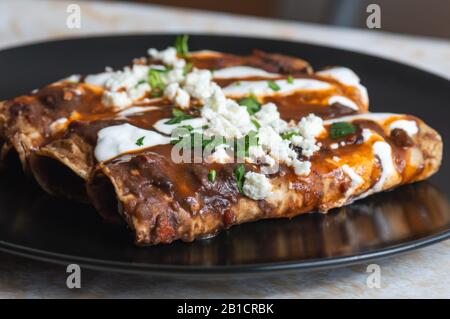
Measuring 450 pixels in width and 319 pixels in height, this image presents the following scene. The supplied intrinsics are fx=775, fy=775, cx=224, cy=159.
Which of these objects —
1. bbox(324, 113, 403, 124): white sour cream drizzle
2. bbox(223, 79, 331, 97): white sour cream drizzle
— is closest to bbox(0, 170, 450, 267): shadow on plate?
bbox(324, 113, 403, 124): white sour cream drizzle

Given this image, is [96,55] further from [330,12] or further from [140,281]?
[330,12]

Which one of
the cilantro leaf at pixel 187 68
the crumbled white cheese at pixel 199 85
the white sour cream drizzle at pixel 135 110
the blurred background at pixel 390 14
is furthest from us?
the blurred background at pixel 390 14

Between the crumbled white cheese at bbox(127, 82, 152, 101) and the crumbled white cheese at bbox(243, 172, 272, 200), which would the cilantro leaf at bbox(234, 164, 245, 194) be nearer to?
the crumbled white cheese at bbox(243, 172, 272, 200)

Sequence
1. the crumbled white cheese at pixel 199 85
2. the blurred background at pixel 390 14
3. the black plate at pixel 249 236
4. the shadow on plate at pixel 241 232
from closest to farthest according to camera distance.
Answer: the black plate at pixel 249 236
the shadow on plate at pixel 241 232
the crumbled white cheese at pixel 199 85
the blurred background at pixel 390 14

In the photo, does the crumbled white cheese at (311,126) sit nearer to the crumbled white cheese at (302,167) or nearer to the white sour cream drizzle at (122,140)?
the crumbled white cheese at (302,167)

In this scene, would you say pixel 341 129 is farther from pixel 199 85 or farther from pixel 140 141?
pixel 140 141

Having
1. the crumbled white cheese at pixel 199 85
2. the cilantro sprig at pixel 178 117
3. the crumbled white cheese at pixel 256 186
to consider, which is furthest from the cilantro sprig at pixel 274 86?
the crumbled white cheese at pixel 256 186
